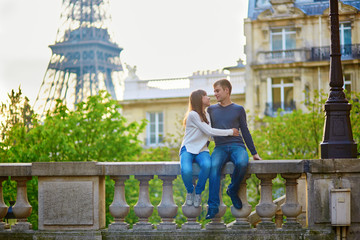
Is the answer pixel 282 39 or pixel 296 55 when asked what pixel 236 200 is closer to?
pixel 296 55

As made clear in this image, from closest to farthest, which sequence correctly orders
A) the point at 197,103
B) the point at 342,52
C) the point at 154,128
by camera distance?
the point at 197,103 → the point at 342,52 → the point at 154,128

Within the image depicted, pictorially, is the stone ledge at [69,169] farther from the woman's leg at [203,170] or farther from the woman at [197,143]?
the woman's leg at [203,170]

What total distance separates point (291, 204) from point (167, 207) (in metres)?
1.57

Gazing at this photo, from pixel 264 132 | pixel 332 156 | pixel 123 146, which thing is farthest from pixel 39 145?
pixel 332 156

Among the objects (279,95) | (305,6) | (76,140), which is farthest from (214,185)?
(305,6)

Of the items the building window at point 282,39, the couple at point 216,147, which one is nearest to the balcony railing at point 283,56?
the building window at point 282,39

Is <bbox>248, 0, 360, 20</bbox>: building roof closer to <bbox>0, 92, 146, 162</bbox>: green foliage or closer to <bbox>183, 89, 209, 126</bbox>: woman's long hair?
<bbox>0, 92, 146, 162</bbox>: green foliage

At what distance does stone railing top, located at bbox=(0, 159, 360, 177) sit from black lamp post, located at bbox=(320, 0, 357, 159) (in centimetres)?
29

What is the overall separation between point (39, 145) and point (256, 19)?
62.3 ft

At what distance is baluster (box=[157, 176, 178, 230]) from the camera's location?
30.4ft

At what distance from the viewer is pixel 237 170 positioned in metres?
9.01

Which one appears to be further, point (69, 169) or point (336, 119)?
point (336, 119)

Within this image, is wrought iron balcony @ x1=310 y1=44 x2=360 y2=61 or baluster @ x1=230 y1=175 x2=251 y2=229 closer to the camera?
baluster @ x1=230 y1=175 x2=251 y2=229

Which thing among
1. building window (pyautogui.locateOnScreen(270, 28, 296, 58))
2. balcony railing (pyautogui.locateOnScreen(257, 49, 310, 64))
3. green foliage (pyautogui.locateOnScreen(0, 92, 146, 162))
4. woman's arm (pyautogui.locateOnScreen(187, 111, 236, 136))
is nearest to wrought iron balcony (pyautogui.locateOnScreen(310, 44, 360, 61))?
balcony railing (pyautogui.locateOnScreen(257, 49, 310, 64))
